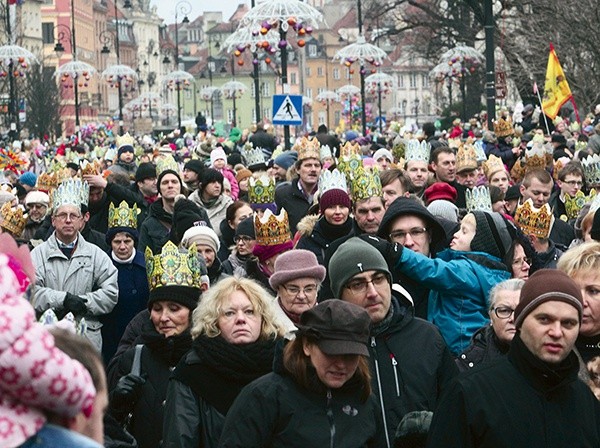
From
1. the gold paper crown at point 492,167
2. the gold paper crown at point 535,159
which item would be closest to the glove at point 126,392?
the gold paper crown at point 492,167

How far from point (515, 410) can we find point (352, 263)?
183 cm

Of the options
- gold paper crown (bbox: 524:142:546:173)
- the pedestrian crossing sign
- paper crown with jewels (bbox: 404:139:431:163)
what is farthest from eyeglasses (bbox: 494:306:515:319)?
the pedestrian crossing sign

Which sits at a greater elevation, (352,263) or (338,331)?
(352,263)

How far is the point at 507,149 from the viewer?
20844 millimetres

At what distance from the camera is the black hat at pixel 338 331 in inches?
221

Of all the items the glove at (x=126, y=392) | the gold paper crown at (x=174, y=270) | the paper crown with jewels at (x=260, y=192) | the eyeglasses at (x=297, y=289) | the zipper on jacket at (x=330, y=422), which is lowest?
the glove at (x=126, y=392)

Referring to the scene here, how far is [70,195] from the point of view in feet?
38.0

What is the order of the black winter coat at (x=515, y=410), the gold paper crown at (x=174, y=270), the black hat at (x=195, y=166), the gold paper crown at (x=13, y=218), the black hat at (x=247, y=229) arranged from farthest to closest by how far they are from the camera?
the black hat at (x=195, y=166) < the gold paper crown at (x=13, y=218) < the black hat at (x=247, y=229) < the gold paper crown at (x=174, y=270) < the black winter coat at (x=515, y=410)

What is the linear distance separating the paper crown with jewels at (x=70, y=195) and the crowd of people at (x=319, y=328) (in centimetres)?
5

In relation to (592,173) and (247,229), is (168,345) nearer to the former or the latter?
(247,229)

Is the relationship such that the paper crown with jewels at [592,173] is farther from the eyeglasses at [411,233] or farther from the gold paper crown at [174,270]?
the gold paper crown at [174,270]

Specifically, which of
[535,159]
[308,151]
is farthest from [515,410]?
[535,159]

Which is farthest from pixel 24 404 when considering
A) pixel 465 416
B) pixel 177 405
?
pixel 177 405

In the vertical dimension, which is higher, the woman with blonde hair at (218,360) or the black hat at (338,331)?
the black hat at (338,331)
